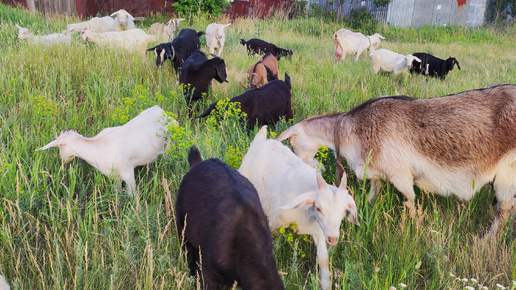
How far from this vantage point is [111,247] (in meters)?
3.03

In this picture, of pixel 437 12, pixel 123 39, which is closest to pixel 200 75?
pixel 123 39

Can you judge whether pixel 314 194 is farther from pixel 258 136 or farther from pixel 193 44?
pixel 193 44

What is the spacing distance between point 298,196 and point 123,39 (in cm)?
704

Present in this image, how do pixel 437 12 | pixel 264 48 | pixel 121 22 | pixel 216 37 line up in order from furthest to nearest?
pixel 437 12 < pixel 121 22 < pixel 264 48 < pixel 216 37

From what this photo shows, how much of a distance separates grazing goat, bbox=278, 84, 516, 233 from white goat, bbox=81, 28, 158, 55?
18.9 feet

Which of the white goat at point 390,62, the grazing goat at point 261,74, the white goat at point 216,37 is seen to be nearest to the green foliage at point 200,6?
the white goat at point 216,37

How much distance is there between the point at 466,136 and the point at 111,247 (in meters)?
2.91

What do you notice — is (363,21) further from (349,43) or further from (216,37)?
(216,37)

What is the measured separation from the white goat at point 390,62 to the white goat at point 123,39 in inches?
202

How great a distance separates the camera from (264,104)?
18.2 ft

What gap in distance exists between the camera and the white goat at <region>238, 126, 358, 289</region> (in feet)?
9.29

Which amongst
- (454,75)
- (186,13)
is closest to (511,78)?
(454,75)

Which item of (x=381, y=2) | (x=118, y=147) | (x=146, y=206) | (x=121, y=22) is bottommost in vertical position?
(x=146, y=206)

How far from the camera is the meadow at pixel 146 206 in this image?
9.64 ft
